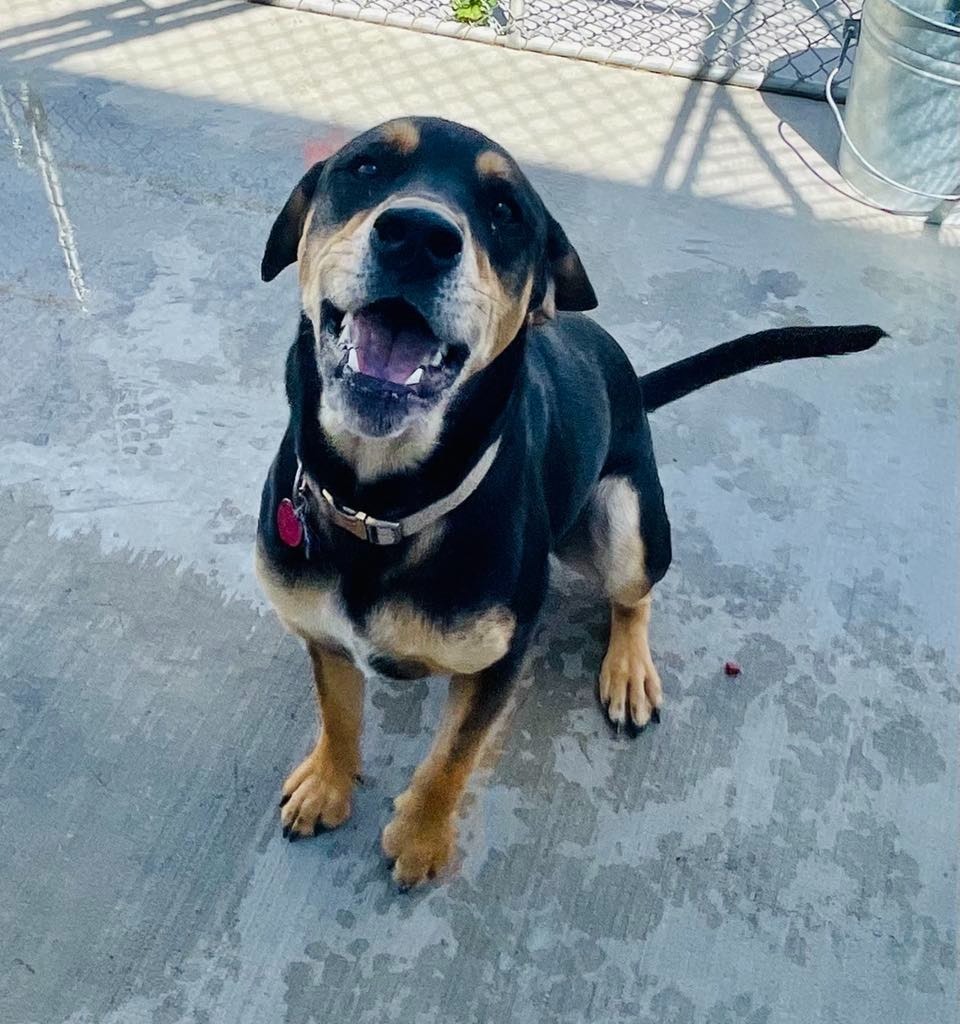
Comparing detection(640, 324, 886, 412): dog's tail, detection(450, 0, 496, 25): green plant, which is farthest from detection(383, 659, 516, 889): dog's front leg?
detection(450, 0, 496, 25): green plant

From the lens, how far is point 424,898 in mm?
2379

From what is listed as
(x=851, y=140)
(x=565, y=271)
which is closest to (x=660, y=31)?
(x=851, y=140)

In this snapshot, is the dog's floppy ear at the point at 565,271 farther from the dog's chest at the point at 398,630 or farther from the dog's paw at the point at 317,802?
the dog's paw at the point at 317,802

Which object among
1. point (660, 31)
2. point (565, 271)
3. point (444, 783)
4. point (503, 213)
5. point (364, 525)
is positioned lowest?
point (444, 783)

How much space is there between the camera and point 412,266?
70.0 inches

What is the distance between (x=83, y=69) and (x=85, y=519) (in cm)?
265

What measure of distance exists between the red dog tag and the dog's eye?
0.67 metres

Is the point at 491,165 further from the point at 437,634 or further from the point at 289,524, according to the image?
the point at 437,634

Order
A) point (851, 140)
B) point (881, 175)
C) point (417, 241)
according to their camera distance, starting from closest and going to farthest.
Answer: point (417, 241), point (881, 175), point (851, 140)

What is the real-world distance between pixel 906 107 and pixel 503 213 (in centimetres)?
286

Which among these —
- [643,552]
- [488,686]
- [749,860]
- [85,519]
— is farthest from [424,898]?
[85,519]

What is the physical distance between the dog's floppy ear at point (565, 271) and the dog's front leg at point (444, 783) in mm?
776

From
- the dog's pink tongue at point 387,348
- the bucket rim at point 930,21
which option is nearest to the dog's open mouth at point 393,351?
the dog's pink tongue at point 387,348

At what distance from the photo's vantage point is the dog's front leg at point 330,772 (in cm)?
239
